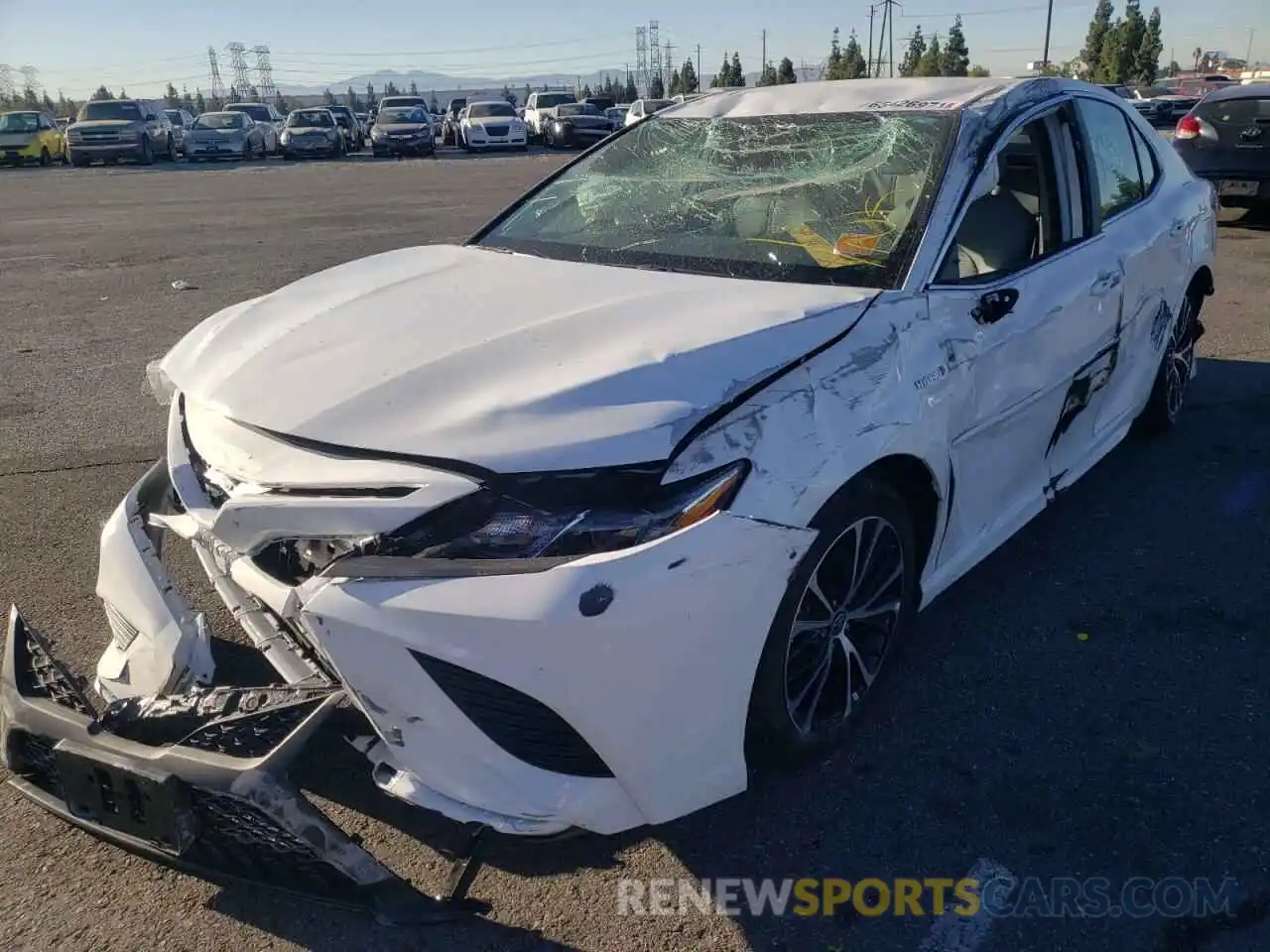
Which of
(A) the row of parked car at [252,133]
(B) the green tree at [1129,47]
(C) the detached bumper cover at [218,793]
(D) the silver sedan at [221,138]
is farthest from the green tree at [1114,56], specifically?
(C) the detached bumper cover at [218,793]

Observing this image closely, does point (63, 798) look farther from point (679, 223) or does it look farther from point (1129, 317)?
point (1129, 317)

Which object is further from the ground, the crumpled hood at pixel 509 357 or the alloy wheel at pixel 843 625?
the crumpled hood at pixel 509 357

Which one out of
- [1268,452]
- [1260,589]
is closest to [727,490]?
[1260,589]

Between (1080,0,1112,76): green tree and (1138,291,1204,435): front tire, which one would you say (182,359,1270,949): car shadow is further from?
(1080,0,1112,76): green tree

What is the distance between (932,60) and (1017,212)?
235 ft

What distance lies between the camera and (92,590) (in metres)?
3.70

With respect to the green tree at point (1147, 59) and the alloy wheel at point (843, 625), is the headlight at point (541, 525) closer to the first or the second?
the alloy wheel at point (843, 625)

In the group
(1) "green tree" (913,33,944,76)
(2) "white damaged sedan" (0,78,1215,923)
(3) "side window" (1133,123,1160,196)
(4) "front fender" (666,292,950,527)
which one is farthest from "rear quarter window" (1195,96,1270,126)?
(1) "green tree" (913,33,944,76)

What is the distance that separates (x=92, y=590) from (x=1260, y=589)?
4168mm

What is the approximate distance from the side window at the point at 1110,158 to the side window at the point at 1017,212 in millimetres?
278

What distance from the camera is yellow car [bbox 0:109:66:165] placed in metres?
28.6

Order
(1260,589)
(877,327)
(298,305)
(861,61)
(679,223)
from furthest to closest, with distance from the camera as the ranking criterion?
(861,61) < (1260,589) < (679,223) < (298,305) < (877,327)

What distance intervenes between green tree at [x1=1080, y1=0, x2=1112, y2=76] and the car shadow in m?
71.7

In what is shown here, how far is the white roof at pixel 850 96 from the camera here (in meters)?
3.49
